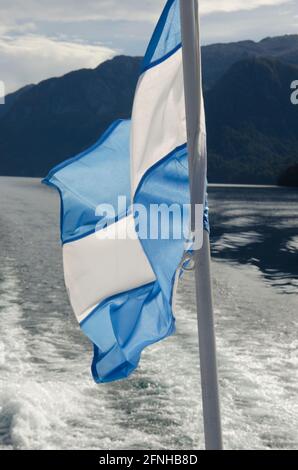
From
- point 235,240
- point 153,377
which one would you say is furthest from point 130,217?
point 235,240

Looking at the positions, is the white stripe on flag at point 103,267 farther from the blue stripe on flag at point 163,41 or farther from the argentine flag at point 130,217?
the blue stripe on flag at point 163,41

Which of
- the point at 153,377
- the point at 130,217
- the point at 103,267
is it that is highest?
the point at 130,217

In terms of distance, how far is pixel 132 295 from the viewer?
19.0 ft

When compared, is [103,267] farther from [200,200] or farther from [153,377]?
[153,377]

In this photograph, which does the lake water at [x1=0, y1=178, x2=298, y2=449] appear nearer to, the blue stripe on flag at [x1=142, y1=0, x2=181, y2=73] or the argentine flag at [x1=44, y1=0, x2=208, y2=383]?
the argentine flag at [x1=44, y1=0, x2=208, y2=383]

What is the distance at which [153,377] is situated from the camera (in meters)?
12.8

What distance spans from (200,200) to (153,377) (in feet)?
27.6

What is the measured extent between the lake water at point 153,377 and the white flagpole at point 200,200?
5.29 m

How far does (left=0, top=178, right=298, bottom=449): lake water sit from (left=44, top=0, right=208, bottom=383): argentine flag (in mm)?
4544

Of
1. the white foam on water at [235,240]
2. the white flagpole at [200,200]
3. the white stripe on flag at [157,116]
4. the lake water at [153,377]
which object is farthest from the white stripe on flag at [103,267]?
the white foam on water at [235,240]

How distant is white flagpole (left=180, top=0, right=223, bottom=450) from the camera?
4773mm

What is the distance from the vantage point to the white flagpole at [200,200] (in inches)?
188

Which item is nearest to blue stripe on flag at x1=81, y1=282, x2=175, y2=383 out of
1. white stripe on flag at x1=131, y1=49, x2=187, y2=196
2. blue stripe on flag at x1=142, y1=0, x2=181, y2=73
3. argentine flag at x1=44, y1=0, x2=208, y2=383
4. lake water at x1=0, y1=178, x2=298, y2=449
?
argentine flag at x1=44, y1=0, x2=208, y2=383

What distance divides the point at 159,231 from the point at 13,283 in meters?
17.8
